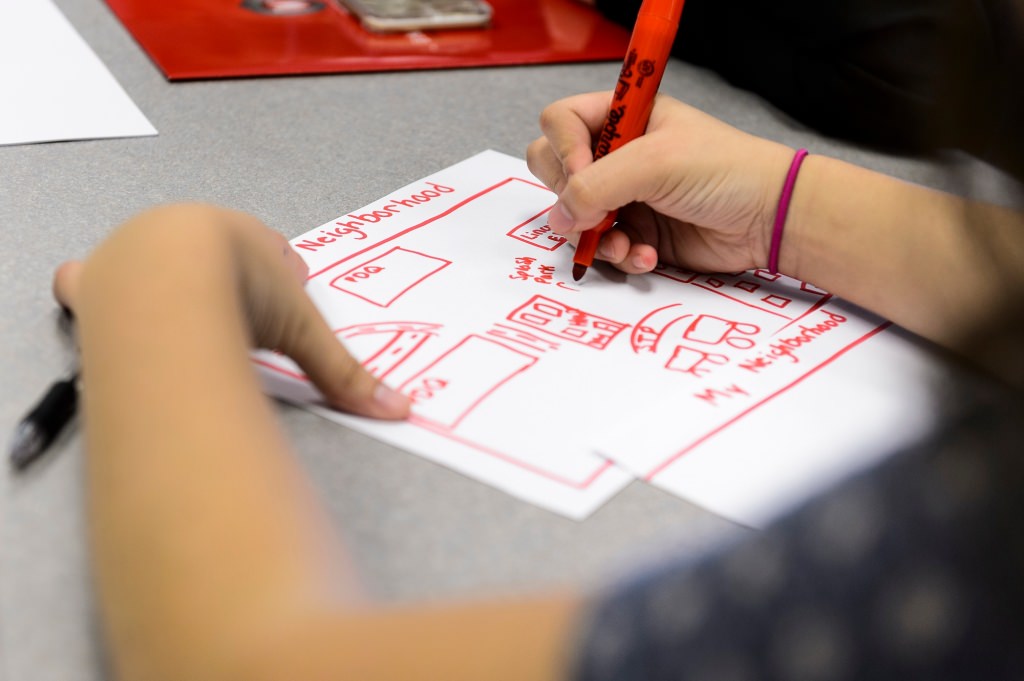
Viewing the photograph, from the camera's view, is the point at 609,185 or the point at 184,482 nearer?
the point at 184,482

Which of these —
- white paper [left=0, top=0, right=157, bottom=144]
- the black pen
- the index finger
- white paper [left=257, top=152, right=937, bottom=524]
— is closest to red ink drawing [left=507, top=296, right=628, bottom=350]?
white paper [left=257, top=152, right=937, bottom=524]

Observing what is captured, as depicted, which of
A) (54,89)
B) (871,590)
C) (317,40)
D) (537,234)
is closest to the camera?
(871,590)

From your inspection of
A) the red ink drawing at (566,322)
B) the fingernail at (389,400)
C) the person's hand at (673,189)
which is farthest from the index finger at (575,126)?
the fingernail at (389,400)

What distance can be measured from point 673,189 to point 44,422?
1.25ft

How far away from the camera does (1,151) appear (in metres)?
0.72

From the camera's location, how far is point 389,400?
479mm

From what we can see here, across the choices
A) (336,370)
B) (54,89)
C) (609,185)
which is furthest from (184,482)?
(54,89)

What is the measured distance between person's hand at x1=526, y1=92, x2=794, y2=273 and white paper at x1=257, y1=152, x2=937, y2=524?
0.06 ft

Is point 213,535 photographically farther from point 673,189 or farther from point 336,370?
point 673,189

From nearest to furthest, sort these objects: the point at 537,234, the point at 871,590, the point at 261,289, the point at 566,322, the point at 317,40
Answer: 1. the point at 871,590
2. the point at 261,289
3. the point at 566,322
4. the point at 537,234
5. the point at 317,40

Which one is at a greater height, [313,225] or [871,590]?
[871,590]

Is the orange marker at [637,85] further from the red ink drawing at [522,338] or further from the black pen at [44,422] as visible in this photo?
the black pen at [44,422]

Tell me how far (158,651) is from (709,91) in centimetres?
78

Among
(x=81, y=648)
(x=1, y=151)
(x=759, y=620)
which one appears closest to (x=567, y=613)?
(x=759, y=620)
